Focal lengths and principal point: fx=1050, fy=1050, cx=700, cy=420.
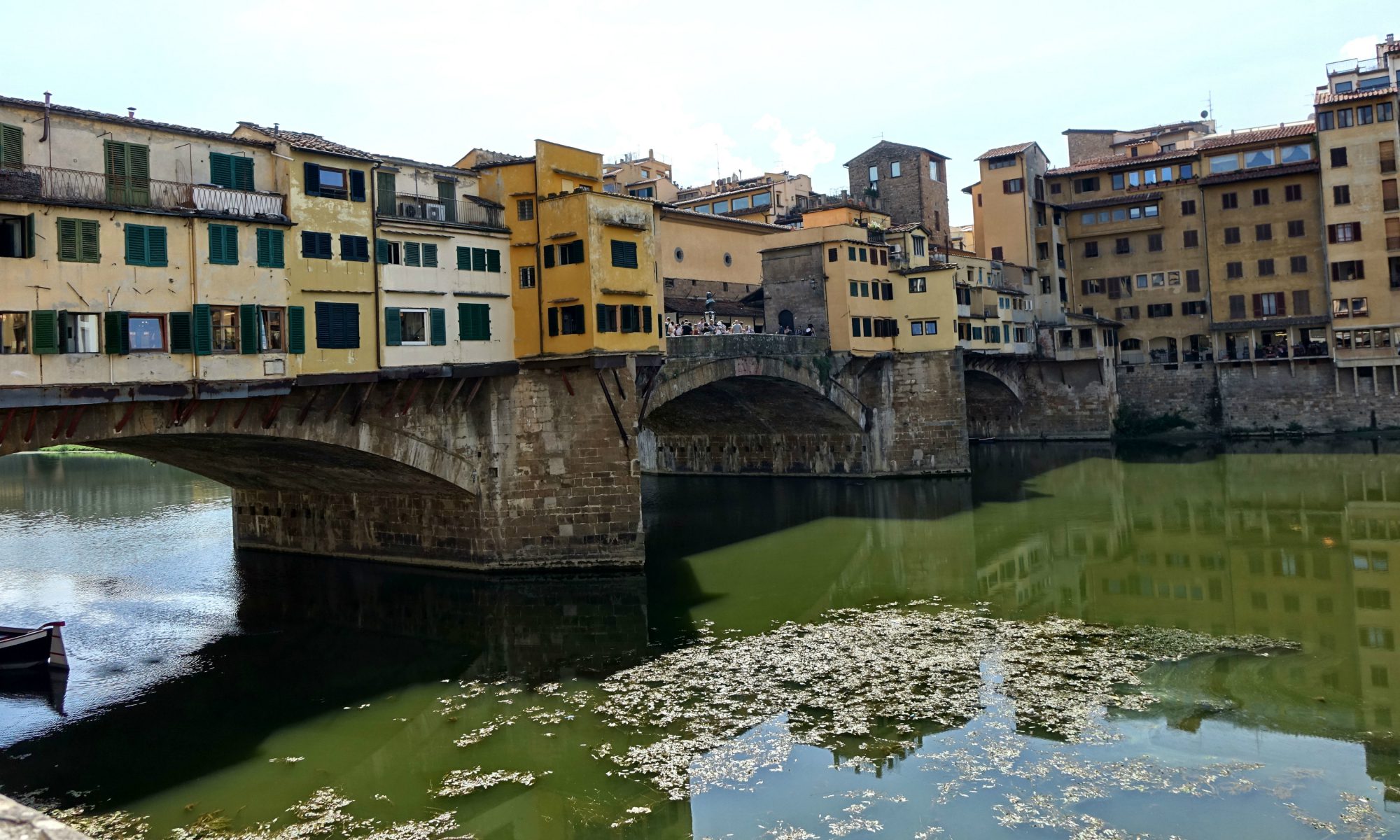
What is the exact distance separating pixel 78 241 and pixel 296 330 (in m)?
5.22

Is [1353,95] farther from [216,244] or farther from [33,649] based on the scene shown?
[33,649]

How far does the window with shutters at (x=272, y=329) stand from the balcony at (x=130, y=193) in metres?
2.20

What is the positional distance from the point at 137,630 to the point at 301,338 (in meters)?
8.44

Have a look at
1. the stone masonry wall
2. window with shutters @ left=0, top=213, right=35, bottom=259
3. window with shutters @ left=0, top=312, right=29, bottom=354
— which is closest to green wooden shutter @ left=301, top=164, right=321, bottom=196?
window with shutters @ left=0, top=213, right=35, bottom=259

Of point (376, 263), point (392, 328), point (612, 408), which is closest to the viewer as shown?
point (376, 263)

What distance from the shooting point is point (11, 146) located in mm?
20297

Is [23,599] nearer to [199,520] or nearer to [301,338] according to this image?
[301,338]

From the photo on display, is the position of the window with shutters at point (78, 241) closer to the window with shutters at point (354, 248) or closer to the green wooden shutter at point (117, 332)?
the green wooden shutter at point (117, 332)

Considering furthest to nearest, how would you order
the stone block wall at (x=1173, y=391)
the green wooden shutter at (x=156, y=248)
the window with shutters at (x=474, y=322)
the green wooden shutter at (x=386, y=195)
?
the stone block wall at (x=1173, y=391) < the window with shutters at (x=474, y=322) < the green wooden shutter at (x=386, y=195) < the green wooden shutter at (x=156, y=248)

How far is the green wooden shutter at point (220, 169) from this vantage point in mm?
23844

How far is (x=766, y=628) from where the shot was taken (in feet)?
80.5

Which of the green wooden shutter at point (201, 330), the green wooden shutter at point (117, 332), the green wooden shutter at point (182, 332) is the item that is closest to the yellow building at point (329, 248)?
the green wooden shutter at point (201, 330)

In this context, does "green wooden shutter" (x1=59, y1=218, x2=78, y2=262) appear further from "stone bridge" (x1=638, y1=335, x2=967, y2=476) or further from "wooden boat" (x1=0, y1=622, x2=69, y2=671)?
"stone bridge" (x1=638, y1=335, x2=967, y2=476)

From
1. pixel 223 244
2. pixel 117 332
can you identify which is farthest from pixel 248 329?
pixel 117 332
